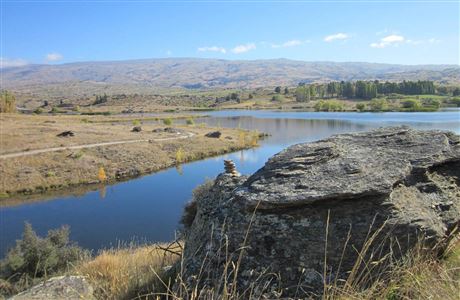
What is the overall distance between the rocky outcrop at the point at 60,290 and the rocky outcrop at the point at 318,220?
71.4 inches

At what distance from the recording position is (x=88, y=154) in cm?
5516

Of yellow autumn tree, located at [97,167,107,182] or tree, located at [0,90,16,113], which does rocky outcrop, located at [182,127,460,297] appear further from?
tree, located at [0,90,16,113]

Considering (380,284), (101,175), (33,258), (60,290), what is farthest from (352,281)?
(101,175)

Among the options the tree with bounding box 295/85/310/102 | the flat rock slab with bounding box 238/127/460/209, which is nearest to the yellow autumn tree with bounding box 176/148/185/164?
the flat rock slab with bounding box 238/127/460/209

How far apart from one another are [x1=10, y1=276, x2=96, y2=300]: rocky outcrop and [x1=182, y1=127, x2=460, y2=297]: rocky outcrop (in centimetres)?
181

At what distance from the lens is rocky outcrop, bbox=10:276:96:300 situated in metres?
6.27

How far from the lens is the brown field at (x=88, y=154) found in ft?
153

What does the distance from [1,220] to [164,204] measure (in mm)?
13690

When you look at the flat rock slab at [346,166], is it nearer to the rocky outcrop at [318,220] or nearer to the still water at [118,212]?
the rocky outcrop at [318,220]

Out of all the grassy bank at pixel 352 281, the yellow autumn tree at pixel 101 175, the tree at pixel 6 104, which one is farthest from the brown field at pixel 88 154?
the tree at pixel 6 104

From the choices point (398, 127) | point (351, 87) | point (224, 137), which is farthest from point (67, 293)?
point (351, 87)

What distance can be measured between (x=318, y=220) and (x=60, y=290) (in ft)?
13.5

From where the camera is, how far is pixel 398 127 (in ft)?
24.7

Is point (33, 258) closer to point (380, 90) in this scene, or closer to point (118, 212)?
point (118, 212)
